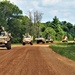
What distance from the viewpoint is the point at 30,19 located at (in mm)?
122500

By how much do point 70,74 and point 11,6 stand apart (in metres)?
116

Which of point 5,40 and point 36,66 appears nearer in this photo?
point 36,66

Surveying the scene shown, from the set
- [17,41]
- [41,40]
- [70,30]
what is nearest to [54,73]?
[41,40]

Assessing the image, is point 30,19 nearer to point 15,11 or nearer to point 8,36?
point 15,11

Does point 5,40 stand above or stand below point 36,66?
above

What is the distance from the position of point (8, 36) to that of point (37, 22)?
277ft

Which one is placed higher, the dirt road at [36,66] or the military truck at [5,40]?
the military truck at [5,40]

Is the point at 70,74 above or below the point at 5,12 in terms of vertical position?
below

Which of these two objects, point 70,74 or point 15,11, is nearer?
point 70,74

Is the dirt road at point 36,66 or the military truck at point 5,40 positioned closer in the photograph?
the dirt road at point 36,66

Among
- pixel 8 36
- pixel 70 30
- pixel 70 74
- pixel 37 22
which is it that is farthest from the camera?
pixel 70 30

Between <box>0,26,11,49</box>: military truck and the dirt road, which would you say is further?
<box>0,26,11,49</box>: military truck

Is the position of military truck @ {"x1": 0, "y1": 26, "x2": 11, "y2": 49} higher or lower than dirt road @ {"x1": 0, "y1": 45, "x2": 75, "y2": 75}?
higher

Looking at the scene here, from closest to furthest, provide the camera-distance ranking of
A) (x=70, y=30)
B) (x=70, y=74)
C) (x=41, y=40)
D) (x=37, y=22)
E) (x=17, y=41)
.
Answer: (x=70, y=74)
(x=41, y=40)
(x=17, y=41)
(x=37, y=22)
(x=70, y=30)
